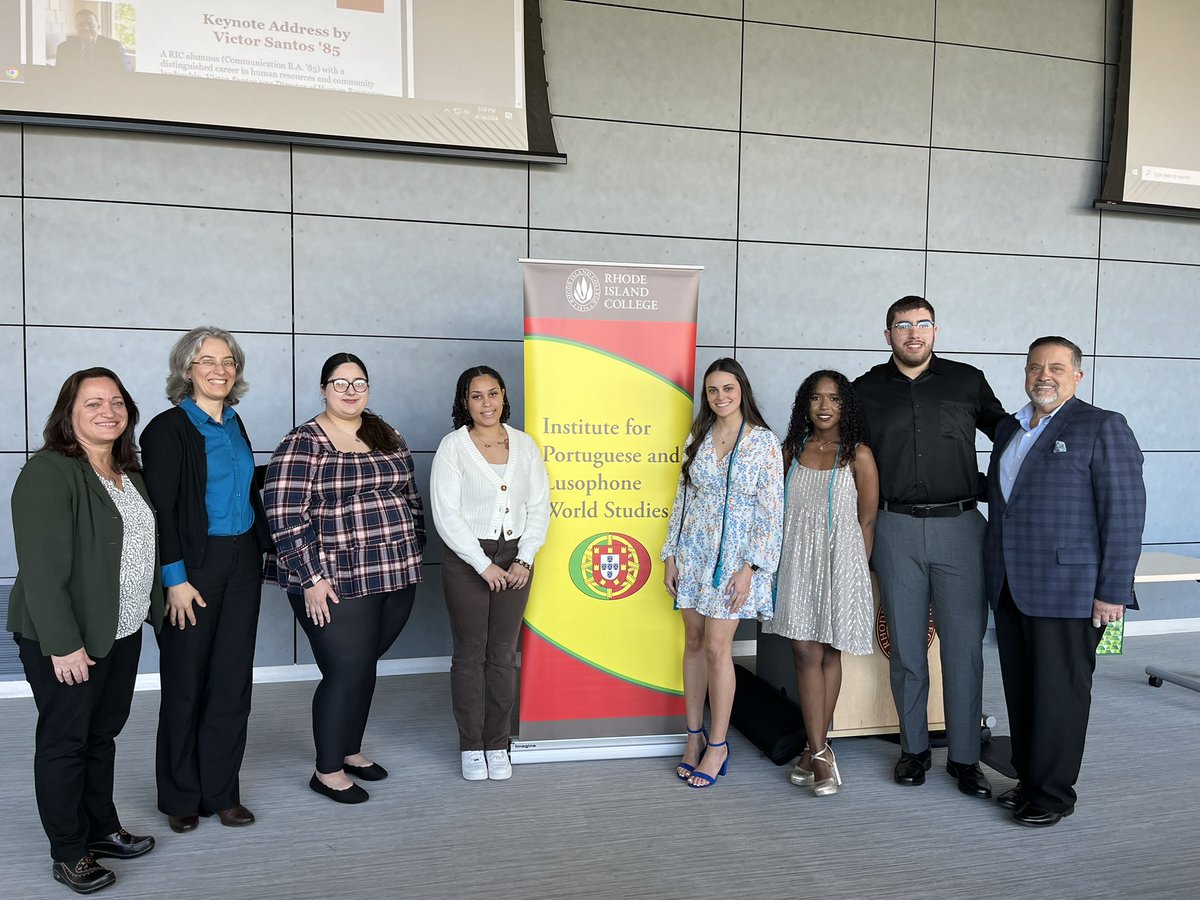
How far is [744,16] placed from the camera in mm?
4910

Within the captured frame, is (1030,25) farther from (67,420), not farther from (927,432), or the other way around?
(67,420)

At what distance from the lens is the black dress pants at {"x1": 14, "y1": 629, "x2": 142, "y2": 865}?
2.35 m

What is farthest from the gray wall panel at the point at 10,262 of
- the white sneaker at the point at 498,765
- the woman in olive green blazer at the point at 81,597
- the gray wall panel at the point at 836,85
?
the gray wall panel at the point at 836,85

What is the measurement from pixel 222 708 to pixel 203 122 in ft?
9.89

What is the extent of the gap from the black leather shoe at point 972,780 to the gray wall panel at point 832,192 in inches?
125

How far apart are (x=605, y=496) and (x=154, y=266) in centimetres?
274

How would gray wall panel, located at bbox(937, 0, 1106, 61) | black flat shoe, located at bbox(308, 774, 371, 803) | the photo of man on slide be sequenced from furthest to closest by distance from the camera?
1. gray wall panel, located at bbox(937, 0, 1106, 61)
2. the photo of man on slide
3. black flat shoe, located at bbox(308, 774, 371, 803)

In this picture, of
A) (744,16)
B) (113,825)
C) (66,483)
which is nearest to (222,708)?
(113,825)

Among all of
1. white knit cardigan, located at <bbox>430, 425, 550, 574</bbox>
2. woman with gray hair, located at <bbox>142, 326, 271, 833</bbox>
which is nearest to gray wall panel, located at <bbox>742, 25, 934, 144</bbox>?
white knit cardigan, located at <bbox>430, 425, 550, 574</bbox>

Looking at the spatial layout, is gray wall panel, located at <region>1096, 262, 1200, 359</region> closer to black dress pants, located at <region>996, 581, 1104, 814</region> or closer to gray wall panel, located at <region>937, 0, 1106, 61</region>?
gray wall panel, located at <region>937, 0, 1106, 61</region>

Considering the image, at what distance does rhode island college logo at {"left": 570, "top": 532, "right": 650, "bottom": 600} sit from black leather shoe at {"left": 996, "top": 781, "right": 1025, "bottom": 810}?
1585mm

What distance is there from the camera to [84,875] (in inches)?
95.5

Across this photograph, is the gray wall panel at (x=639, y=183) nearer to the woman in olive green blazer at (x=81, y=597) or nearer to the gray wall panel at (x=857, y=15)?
the gray wall panel at (x=857, y=15)

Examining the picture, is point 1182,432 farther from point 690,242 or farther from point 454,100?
point 454,100
